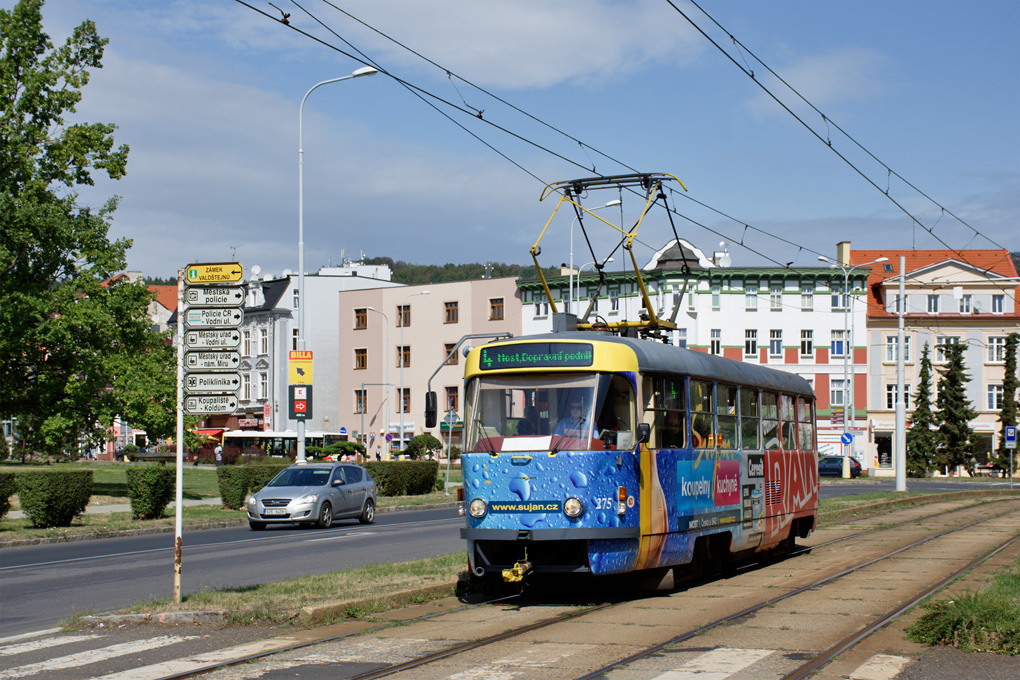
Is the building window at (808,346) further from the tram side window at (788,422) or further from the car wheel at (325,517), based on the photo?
the tram side window at (788,422)

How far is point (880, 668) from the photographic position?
8.25m

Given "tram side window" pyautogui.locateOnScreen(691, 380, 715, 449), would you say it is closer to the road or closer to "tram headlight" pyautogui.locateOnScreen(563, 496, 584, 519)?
"tram headlight" pyautogui.locateOnScreen(563, 496, 584, 519)

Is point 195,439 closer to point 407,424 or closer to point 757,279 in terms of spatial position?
point 407,424

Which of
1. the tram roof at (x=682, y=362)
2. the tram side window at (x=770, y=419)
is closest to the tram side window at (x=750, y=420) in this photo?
the tram roof at (x=682, y=362)

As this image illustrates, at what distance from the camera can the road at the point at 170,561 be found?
42.7ft

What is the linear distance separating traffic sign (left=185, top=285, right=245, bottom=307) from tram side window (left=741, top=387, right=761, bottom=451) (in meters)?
7.16

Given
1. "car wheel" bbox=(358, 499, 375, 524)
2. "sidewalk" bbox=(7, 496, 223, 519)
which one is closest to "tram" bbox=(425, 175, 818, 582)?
"car wheel" bbox=(358, 499, 375, 524)

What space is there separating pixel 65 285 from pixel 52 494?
1415 cm

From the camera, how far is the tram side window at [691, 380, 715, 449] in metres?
13.6

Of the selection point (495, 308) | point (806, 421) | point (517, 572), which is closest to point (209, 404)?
point (517, 572)

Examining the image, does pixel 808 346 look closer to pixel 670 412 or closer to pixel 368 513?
pixel 368 513

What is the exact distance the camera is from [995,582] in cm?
1259

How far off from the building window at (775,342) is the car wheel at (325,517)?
53.9 m

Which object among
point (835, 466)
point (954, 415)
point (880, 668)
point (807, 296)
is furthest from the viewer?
point (807, 296)
